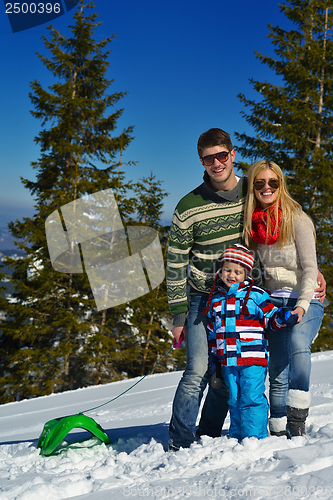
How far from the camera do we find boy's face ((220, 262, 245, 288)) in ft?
6.81

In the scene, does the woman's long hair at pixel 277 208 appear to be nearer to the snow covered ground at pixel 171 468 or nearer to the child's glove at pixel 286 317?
the child's glove at pixel 286 317

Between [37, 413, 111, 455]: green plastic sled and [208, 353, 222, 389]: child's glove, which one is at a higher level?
[208, 353, 222, 389]: child's glove

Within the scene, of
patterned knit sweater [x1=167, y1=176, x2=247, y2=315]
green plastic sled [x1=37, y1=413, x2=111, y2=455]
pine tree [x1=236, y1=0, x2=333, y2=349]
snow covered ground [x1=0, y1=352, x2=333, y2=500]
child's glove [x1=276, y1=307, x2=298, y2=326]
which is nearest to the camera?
snow covered ground [x1=0, y1=352, x2=333, y2=500]

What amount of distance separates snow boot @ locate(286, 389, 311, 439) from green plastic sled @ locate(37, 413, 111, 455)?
1.34 m

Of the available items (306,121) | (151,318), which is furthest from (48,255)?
(306,121)

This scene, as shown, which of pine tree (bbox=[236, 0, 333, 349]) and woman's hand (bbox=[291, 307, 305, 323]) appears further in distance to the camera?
pine tree (bbox=[236, 0, 333, 349])

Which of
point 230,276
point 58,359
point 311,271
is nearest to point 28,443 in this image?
point 230,276

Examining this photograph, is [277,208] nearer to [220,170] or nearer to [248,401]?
[220,170]

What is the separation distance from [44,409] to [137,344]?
8295 mm

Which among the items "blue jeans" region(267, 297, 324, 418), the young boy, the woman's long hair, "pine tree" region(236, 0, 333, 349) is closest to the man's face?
the woman's long hair

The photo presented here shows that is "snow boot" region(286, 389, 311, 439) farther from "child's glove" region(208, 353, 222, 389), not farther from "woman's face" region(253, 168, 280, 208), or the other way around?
"woman's face" region(253, 168, 280, 208)

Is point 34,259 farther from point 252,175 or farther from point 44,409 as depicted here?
point 252,175

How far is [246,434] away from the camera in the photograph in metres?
1.94

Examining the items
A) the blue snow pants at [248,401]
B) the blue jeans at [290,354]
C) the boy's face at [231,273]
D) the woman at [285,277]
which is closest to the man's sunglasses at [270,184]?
the woman at [285,277]
